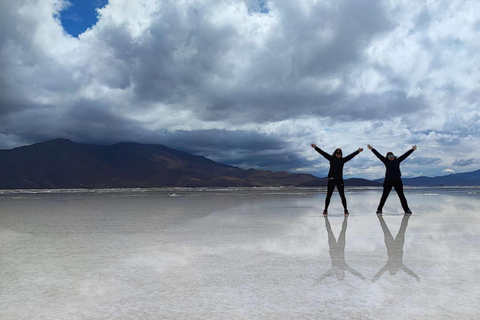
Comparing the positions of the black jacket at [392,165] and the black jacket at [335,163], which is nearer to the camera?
the black jacket at [335,163]

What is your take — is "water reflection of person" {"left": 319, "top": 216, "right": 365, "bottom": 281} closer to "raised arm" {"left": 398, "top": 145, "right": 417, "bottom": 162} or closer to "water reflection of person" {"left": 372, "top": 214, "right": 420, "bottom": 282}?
"water reflection of person" {"left": 372, "top": 214, "right": 420, "bottom": 282}

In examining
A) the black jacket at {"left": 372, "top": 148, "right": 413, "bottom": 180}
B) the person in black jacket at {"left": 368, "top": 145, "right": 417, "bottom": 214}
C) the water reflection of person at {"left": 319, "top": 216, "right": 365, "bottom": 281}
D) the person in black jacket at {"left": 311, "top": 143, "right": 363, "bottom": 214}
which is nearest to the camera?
the water reflection of person at {"left": 319, "top": 216, "right": 365, "bottom": 281}

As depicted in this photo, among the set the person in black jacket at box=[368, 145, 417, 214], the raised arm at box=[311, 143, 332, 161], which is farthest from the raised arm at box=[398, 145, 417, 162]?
the raised arm at box=[311, 143, 332, 161]

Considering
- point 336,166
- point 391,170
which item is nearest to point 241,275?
point 336,166

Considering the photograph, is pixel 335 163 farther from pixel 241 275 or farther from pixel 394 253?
pixel 241 275

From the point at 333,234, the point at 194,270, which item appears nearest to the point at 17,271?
the point at 194,270

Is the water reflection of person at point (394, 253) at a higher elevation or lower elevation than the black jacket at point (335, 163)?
lower

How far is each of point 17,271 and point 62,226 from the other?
4.60 m

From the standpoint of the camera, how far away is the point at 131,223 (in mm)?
9102

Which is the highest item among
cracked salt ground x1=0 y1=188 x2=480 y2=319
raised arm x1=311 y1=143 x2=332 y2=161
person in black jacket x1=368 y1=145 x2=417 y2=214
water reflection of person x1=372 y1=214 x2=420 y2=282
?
raised arm x1=311 y1=143 x2=332 y2=161

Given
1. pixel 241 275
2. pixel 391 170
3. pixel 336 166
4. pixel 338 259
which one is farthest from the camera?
pixel 391 170

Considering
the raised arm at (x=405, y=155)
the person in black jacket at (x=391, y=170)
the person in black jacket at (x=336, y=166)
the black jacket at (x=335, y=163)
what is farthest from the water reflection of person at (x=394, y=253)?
the raised arm at (x=405, y=155)

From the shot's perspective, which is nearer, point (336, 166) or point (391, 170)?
point (336, 166)

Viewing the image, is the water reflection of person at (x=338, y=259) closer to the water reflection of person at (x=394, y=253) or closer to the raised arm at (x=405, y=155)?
the water reflection of person at (x=394, y=253)
